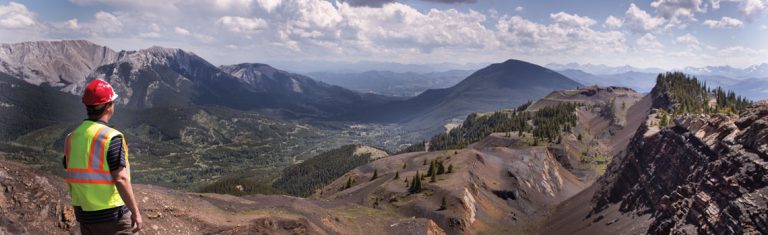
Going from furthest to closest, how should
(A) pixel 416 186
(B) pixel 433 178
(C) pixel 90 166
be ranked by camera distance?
(B) pixel 433 178
(A) pixel 416 186
(C) pixel 90 166

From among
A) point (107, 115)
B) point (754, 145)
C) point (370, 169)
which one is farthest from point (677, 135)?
point (370, 169)

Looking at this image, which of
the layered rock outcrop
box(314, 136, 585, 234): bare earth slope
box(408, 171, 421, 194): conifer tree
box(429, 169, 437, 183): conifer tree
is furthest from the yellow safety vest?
box(429, 169, 437, 183): conifer tree

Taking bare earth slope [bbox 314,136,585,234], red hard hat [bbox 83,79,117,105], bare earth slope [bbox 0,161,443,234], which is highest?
red hard hat [bbox 83,79,117,105]

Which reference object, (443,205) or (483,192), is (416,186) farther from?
(483,192)

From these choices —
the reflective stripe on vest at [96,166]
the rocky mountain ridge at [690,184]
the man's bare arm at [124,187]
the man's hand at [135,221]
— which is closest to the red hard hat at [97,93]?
the reflective stripe on vest at [96,166]

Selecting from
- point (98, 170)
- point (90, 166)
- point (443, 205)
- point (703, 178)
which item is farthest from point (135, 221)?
point (443, 205)

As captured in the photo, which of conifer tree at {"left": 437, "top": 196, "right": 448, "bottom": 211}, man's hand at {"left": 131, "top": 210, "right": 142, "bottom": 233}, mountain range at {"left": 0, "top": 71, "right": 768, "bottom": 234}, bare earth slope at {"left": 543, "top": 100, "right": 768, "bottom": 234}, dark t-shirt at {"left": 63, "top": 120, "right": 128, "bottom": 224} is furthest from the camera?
conifer tree at {"left": 437, "top": 196, "right": 448, "bottom": 211}

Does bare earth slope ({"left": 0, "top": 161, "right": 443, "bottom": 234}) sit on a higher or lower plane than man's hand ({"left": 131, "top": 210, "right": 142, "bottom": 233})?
lower

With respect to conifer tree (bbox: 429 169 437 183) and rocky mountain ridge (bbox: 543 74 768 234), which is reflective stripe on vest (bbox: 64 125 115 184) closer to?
rocky mountain ridge (bbox: 543 74 768 234)
